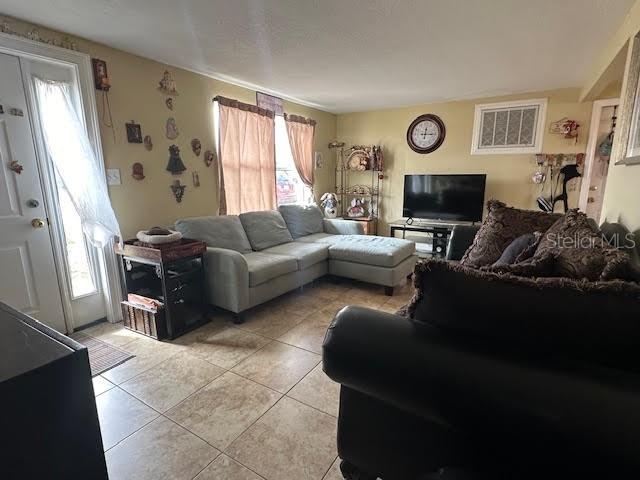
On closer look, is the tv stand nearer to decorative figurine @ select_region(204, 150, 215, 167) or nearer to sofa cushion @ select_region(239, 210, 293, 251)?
sofa cushion @ select_region(239, 210, 293, 251)

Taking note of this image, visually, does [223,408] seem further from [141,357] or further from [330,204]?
[330,204]

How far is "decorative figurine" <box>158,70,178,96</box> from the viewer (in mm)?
2928

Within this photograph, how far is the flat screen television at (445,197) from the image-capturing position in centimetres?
427

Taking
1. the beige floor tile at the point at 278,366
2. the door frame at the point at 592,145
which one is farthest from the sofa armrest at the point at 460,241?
the door frame at the point at 592,145

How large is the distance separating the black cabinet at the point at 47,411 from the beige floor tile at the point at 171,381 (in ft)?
3.88

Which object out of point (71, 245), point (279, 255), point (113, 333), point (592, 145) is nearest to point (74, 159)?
point (71, 245)

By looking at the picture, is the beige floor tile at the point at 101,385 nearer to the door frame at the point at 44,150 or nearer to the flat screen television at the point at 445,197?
the door frame at the point at 44,150

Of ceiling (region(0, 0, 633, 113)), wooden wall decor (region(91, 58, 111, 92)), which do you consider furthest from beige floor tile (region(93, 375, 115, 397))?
ceiling (region(0, 0, 633, 113))

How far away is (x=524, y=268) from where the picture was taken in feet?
3.37

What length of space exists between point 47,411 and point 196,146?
119 inches

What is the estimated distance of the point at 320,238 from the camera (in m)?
3.89

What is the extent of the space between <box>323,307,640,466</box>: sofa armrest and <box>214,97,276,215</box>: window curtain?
291cm

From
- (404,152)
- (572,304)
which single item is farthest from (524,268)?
(404,152)

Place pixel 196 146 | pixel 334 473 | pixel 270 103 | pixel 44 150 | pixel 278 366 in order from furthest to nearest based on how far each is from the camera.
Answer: pixel 270 103, pixel 196 146, pixel 44 150, pixel 278 366, pixel 334 473
